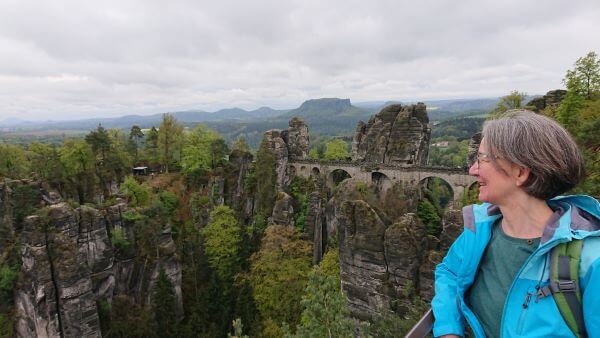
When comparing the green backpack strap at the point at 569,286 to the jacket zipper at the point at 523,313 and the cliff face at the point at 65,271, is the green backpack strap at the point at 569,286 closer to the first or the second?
the jacket zipper at the point at 523,313

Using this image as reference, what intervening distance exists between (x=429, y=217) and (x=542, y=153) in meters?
27.1

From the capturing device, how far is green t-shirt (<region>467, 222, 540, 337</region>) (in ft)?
8.20

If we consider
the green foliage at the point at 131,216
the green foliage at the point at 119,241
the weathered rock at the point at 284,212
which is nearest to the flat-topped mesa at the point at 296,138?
the weathered rock at the point at 284,212

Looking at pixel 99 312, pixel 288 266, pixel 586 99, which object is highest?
pixel 586 99

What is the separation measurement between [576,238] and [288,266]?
26.0 m

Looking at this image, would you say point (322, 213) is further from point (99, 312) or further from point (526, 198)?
point (526, 198)

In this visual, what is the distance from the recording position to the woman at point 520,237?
2.10 metres

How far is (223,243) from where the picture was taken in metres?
32.8

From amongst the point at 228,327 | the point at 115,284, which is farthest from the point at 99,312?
the point at 228,327

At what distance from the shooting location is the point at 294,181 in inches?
1604

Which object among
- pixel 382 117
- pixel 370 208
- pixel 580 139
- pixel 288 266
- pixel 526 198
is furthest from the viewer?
pixel 382 117

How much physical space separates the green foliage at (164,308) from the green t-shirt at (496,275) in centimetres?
2684

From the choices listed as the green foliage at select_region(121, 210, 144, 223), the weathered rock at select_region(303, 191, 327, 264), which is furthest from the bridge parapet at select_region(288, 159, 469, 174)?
the green foliage at select_region(121, 210, 144, 223)

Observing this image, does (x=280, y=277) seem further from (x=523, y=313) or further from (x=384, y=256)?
(x=523, y=313)
